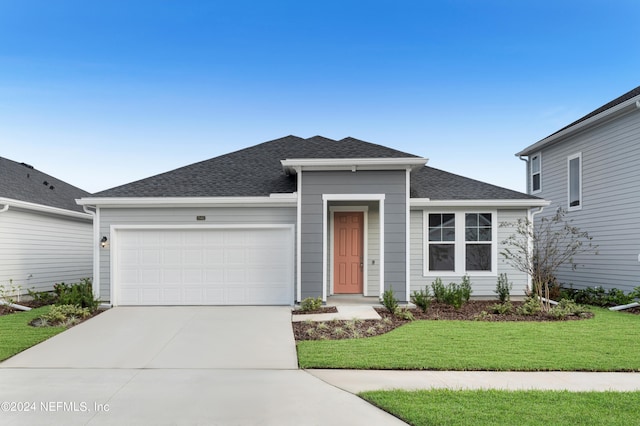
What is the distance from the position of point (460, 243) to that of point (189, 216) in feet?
23.9

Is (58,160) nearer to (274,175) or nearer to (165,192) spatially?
(165,192)

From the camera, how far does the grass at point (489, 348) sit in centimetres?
563

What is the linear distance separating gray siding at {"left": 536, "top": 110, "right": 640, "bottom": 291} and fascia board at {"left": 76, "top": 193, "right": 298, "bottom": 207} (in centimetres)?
932

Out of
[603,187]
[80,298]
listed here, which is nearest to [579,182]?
[603,187]

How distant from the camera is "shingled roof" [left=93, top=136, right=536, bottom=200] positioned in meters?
10.4

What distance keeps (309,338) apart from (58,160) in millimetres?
17043

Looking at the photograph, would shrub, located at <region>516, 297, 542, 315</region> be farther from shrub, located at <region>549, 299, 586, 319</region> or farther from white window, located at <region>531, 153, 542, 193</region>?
white window, located at <region>531, 153, 542, 193</region>

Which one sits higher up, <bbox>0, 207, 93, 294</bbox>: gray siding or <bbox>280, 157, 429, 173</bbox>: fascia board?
<bbox>280, 157, 429, 173</bbox>: fascia board

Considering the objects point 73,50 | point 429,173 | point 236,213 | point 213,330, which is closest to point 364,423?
point 213,330

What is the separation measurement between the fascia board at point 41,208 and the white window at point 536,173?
56.1 feet

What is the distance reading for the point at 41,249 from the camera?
42.5 feet

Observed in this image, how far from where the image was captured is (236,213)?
10406 mm

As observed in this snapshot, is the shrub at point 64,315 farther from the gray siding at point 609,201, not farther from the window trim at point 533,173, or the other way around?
the window trim at point 533,173

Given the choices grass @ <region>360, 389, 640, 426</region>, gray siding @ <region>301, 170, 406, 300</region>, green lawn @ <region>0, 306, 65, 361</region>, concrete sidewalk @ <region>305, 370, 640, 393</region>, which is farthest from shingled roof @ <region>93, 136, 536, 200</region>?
grass @ <region>360, 389, 640, 426</region>
